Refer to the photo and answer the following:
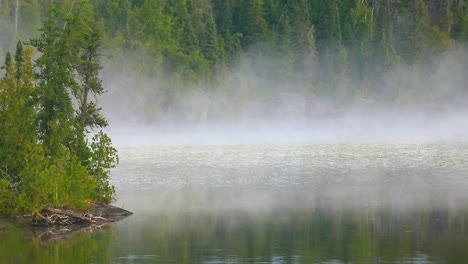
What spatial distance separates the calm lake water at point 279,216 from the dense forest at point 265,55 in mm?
81850

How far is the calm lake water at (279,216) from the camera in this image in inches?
1346

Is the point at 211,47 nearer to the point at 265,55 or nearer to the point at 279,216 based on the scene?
the point at 265,55

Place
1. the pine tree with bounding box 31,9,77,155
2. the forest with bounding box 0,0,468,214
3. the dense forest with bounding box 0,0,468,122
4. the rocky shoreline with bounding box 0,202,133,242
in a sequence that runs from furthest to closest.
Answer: the dense forest with bounding box 0,0,468,122
the forest with bounding box 0,0,468,214
the pine tree with bounding box 31,9,77,155
the rocky shoreline with bounding box 0,202,133,242

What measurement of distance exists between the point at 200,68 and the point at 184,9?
647 inches

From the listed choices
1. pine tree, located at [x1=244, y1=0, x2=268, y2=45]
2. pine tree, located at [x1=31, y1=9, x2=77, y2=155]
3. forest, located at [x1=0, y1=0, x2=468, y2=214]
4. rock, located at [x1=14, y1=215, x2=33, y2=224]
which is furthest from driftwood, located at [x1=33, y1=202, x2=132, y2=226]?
pine tree, located at [x1=244, y1=0, x2=268, y2=45]

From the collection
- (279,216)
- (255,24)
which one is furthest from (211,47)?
(279,216)

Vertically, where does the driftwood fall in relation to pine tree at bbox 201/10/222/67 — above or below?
below

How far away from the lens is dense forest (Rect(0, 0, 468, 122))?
161 m

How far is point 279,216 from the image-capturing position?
44.7 metres

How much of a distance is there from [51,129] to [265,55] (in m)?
139

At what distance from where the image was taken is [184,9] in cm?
17788

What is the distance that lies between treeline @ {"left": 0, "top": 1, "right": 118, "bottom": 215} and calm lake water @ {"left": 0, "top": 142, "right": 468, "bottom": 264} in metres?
2.30

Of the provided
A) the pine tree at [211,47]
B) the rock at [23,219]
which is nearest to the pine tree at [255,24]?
the pine tree at [211,47]

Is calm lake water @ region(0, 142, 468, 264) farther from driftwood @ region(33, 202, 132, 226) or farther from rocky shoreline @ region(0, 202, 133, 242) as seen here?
driftwood @ region(33, 202, 132, 226)
